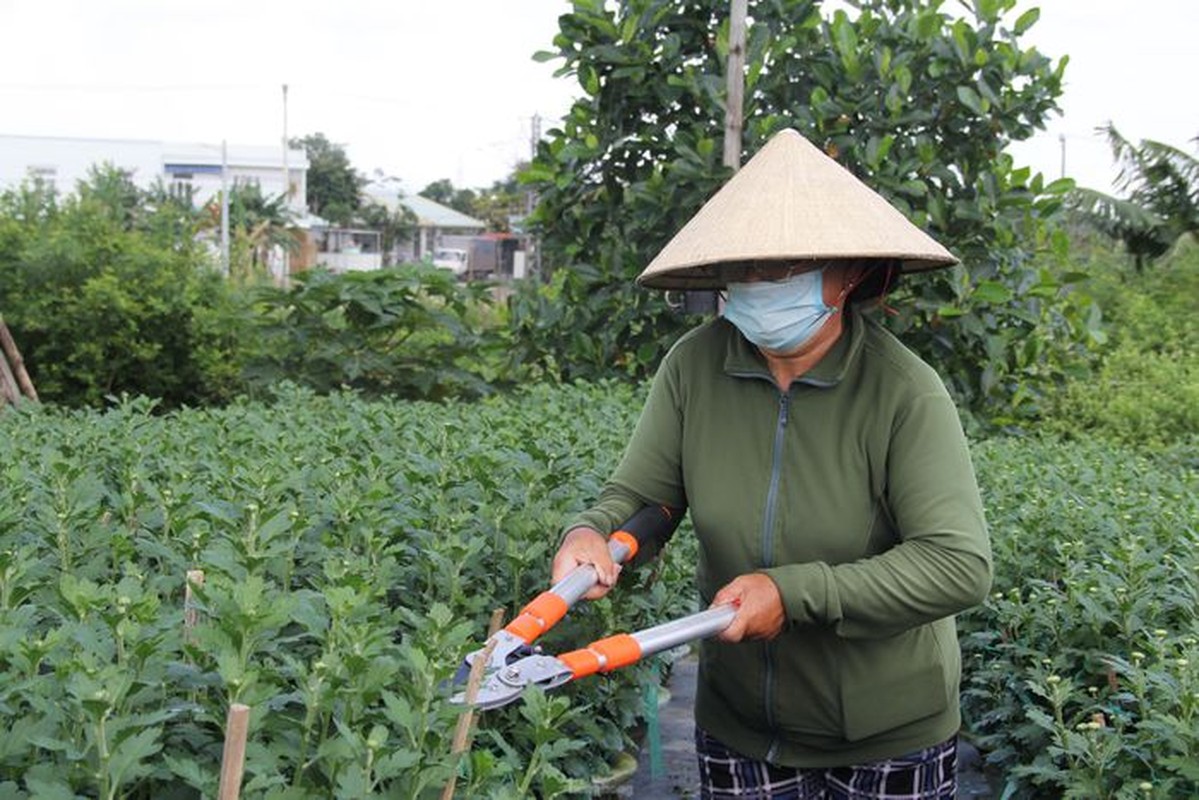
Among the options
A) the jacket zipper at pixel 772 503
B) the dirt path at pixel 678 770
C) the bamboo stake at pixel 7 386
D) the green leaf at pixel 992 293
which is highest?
the green leaf at pixel 992 293

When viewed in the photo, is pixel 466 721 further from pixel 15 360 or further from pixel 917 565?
pixel 15 360

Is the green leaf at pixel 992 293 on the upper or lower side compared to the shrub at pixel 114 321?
upper

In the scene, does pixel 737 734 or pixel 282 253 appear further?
pixel 282 253

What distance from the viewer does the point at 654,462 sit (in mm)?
2596

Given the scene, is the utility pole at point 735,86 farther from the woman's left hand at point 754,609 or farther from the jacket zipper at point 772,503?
the woman's left hand at point 754,609

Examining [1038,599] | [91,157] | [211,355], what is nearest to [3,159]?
[91,157]

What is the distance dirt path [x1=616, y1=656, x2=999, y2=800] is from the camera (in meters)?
3.91

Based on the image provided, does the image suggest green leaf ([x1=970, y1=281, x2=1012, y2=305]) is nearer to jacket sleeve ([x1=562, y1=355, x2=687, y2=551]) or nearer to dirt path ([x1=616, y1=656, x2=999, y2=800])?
dirt path ([x1=616, y1=656, x2=999, y2=800])

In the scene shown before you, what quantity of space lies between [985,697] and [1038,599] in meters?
0.55

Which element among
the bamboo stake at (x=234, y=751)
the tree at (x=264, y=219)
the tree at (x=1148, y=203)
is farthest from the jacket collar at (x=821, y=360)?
the tree at (x=264, y=219)

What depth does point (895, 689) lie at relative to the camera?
2.39 meters

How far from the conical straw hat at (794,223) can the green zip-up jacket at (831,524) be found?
0.60ft

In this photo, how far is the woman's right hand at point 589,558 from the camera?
242 cm

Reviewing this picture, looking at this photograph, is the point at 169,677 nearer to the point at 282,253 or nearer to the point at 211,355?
the point at 211,355
